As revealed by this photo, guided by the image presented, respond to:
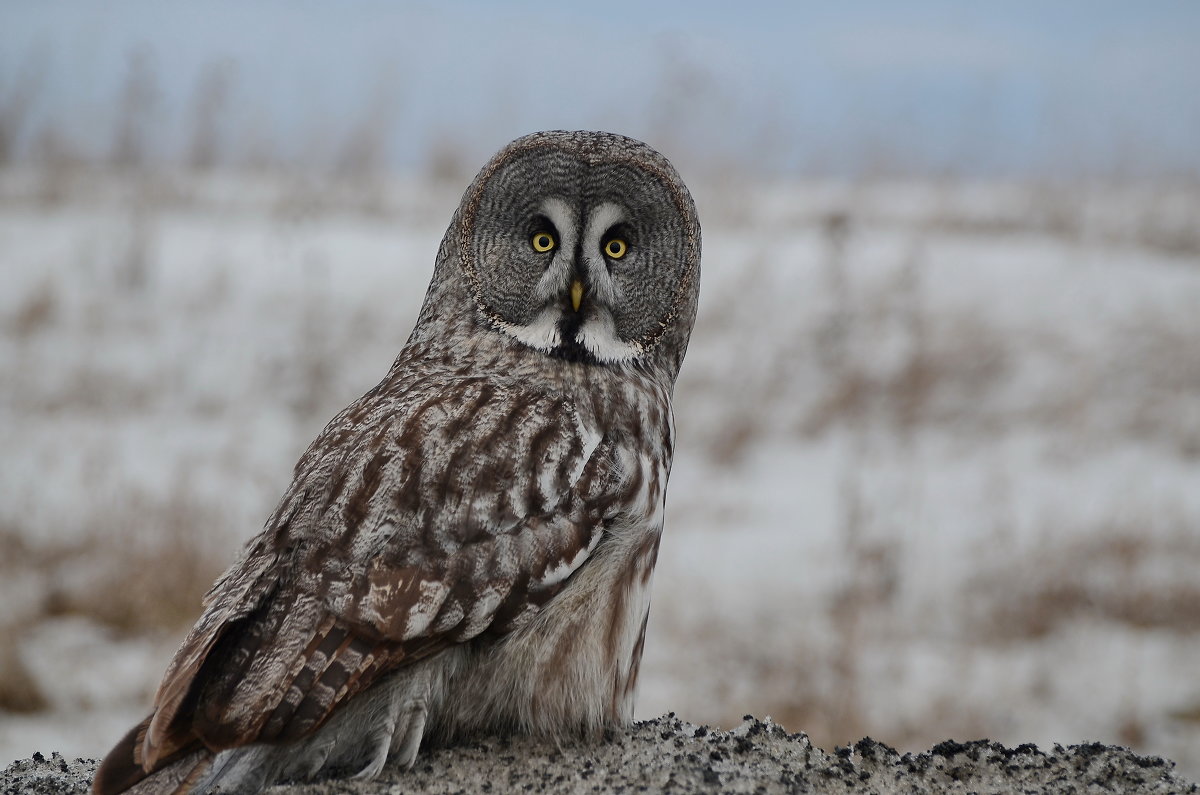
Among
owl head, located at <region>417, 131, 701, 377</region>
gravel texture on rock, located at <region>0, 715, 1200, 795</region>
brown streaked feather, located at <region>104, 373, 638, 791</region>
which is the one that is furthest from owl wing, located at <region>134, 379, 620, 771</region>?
owl head, located at <region>417, 131, 701, 377</region>

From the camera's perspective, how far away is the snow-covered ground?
19.3ft

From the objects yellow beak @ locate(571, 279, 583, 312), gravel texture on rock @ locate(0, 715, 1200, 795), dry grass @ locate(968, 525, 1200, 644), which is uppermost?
dry grass @ locate(968, 525, 1200, 644)

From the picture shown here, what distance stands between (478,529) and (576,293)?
0.78 metres

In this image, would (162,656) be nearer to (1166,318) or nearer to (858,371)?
(858,371)

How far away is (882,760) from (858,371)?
758 centimetres

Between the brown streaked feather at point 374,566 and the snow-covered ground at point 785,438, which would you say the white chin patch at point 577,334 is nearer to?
the brown streaked feather at point 374,566

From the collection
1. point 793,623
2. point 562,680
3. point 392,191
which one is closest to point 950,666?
point 793,623

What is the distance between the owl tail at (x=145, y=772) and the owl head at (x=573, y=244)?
117 centimetres

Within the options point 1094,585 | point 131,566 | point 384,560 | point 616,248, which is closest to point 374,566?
point 384,560

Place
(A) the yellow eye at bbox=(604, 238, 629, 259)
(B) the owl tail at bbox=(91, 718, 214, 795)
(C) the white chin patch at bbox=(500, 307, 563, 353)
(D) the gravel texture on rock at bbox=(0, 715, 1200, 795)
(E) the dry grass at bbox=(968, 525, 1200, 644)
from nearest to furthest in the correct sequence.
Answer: (B) the owl tail at bbox=(91, 718, 214, 795) → (D) the gravel texture on rock at bbox=(0, 715, 1200, 795) → (C) the white chin patch at bbox=(500, 307, 563, 353) → (A) the yellow eye at bbox=(604, 238, 629, 259) → (E) the dry grass at bbox=(968, 525, 1200, 644)

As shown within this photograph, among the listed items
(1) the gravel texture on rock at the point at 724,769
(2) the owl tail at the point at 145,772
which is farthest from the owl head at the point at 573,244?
(2) the owl tail at the point at 145,772

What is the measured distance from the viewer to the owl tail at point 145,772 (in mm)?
2133

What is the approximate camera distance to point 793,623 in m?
6.61

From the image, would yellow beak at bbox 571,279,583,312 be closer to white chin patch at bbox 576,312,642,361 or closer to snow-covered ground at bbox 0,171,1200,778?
white chin patch at bbox 576,312,642,361
